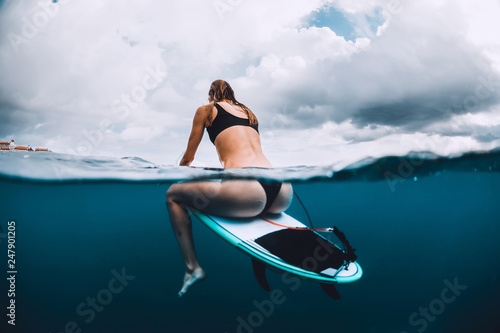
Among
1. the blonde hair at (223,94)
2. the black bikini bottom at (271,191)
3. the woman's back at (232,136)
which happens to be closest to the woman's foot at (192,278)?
the black bikini bottom at (271,191)

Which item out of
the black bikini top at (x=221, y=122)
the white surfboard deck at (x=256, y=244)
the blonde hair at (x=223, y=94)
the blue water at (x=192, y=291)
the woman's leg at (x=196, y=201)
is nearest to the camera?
the white surfboard deck at (x=256, y=244)

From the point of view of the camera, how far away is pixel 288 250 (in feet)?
9.85

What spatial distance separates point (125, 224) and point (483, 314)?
2182cm

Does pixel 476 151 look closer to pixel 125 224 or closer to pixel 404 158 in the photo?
pixel 404 158

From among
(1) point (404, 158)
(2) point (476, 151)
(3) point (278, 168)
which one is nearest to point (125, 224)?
(3) point (278, 168)

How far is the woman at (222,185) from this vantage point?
292 centimetres

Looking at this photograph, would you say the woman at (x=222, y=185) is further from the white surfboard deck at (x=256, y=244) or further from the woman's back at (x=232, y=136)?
the white surfboard deck at (x=256, y=244)

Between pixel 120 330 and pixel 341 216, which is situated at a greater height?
pixel 341 216

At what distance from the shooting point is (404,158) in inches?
257

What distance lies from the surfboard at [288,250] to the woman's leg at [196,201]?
9.2 inches

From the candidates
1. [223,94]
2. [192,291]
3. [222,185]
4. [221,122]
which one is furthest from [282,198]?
[192,291]

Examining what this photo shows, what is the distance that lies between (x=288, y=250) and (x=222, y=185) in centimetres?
117

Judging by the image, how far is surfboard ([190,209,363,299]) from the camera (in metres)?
2.83

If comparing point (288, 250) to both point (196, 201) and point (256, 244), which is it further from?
point (196, 201)
